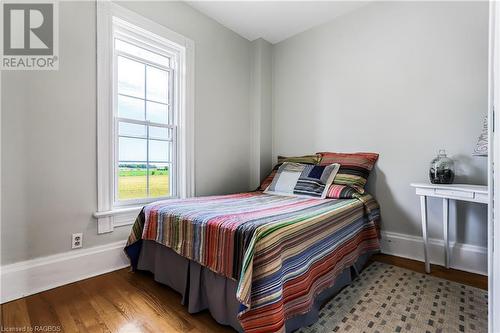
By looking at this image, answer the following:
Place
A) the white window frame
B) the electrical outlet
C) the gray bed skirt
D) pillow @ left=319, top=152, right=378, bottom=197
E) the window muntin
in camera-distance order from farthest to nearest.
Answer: pillow @ left=319, top=152, right=378, bottom=197, the window muntin, the white window frame, the electrical outlet, the gray bed skirt

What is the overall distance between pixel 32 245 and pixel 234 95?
99.4 inches

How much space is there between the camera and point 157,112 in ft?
8.30

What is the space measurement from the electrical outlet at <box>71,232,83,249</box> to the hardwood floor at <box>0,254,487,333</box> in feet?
0.91

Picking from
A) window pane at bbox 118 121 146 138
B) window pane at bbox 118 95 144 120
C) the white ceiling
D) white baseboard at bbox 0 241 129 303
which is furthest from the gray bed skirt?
the white ceiling

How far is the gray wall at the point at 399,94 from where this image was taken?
208 cm

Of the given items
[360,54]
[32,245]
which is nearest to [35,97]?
[32,245]

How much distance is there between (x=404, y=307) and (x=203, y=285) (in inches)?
51.0

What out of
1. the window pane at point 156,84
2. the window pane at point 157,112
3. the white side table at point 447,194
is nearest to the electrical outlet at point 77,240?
the window pane at point 157,112

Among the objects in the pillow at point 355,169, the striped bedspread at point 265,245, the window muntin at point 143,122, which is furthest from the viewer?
the pillow at point 355,169

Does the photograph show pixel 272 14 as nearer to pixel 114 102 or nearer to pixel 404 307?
pixel 114 102

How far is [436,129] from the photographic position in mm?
2234

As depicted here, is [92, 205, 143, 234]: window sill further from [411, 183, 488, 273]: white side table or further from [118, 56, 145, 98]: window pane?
[411, 183, 488, 273]: white side table

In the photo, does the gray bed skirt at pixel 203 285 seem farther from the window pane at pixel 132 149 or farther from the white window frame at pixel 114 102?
the window pane at pixel 132 149

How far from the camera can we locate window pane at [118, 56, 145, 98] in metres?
2.24
